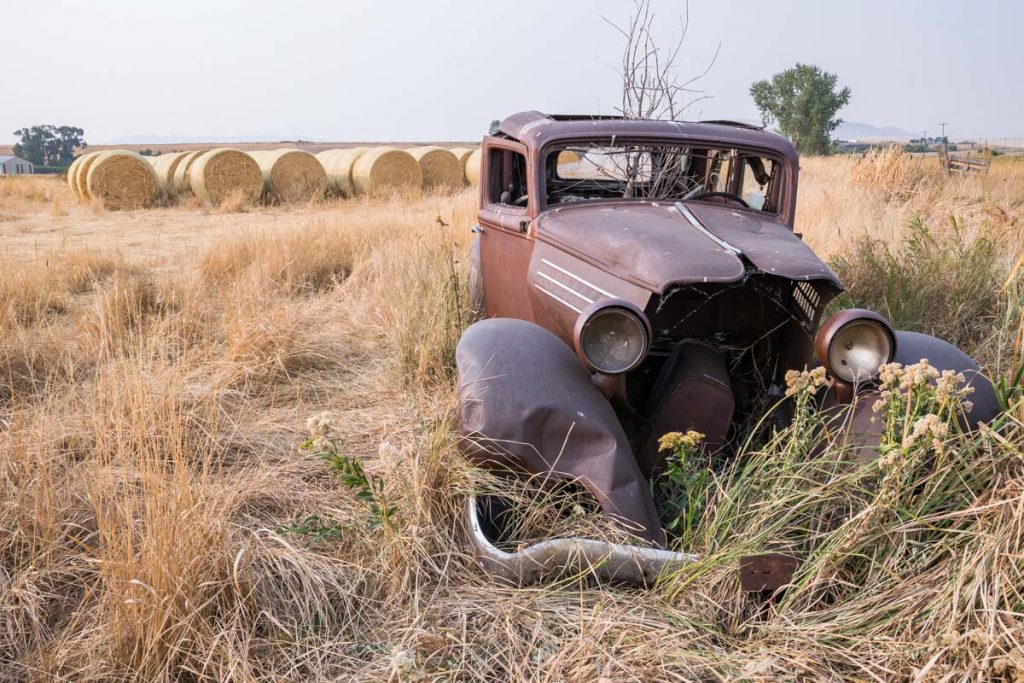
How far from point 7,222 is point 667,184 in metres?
14.7

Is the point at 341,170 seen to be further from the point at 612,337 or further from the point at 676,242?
the point at 612,337

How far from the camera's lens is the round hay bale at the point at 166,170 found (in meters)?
18.2

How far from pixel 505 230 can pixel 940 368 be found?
7.75ft

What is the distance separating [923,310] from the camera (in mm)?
5223

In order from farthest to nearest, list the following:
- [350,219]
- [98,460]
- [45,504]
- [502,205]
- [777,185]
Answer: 1. [350,219]
2. [502,205]
3. [777,185]
4. [98,460]
5. [45,504]


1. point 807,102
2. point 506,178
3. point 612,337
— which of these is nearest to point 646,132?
point 506,178

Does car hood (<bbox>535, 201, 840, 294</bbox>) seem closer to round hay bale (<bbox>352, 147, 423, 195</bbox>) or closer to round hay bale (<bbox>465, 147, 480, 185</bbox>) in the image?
round hay bale (<bbox>352, 147, 423, 195</bbox>)

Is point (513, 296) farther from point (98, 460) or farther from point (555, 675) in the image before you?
point (555, 675)

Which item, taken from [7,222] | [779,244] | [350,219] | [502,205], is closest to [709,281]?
[779,244]

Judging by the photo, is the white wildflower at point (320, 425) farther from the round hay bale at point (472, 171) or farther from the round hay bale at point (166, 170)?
the round hay bale at point (472, 171)

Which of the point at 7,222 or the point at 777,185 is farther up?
the point at 777,185

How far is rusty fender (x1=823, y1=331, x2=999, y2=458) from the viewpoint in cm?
285

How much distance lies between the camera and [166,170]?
1866cm

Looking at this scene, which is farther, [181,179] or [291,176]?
[291,176]
